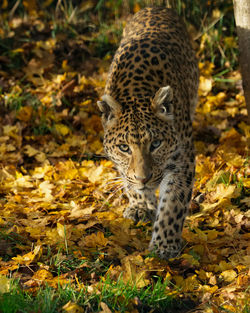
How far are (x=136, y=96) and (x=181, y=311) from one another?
2.00 m

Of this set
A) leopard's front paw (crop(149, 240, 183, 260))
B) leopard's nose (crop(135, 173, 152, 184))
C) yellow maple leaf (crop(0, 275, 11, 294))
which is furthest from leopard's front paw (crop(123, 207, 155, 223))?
yellow maple leaf (crop(0, 275, 11, 294))

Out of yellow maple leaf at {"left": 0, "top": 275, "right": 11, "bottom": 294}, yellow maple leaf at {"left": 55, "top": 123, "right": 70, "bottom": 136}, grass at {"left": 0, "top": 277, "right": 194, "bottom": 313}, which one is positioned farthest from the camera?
yellow maple leaf at {"left": 55, "top": 123, "right": 70, "bottom": 136}

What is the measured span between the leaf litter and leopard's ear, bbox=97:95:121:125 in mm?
827

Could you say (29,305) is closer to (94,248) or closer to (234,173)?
(94,248)

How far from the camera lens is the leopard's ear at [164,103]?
4457mm

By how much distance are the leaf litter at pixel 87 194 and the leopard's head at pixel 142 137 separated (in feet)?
2.24

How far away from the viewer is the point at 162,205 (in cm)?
486

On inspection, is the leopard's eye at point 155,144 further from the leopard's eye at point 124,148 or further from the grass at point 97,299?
the grass at point 97,299

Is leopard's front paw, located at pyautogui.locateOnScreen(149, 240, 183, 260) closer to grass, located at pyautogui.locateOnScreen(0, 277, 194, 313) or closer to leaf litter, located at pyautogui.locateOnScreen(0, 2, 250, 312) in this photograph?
leaf litter, located at pyautogui.locateOnScreen(0, 2, 250, 312)

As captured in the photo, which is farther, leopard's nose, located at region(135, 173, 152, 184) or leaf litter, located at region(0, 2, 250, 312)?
leopard's nose, located at region(135, 173, 152, 184)

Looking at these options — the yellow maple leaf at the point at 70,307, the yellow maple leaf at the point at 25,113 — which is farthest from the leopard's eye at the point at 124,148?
the yellow maple leaf at the point at 25,113

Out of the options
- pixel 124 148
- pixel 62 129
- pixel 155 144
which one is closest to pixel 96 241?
pixel 124 148

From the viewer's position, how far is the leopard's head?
4371mm

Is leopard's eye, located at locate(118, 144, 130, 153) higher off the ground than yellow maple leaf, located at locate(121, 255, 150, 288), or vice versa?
leopard's eye, located at locate(118, 144, 130, 153)
